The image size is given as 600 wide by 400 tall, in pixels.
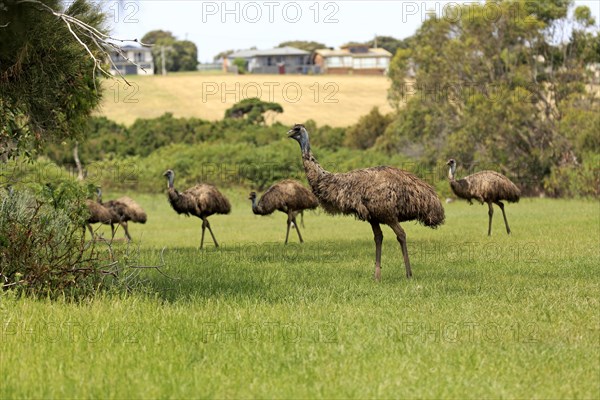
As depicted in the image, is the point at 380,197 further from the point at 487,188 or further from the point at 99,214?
the point at 99,214

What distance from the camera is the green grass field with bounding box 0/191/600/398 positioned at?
8391 millimetres

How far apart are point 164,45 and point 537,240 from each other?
348 feet

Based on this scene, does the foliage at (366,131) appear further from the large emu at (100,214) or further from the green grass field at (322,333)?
the green grass field at (322,333)

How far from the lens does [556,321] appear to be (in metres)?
11.1

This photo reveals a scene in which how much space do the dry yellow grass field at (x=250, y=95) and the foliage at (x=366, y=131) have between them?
21.9 ft

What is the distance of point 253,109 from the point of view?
71812mm

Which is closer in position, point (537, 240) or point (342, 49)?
point (537, 240)

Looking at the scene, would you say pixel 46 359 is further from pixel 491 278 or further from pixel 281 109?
pixel 281 109

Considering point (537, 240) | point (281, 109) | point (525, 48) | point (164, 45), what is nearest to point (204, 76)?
point (164, 45)

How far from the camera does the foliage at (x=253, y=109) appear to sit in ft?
234

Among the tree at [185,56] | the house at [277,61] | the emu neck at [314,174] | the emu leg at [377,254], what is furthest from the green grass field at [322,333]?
the tree at [185,56]

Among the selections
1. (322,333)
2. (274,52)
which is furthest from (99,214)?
(274,52)

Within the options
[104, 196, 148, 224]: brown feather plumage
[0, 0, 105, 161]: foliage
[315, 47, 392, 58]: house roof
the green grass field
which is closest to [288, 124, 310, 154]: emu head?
the green grass field

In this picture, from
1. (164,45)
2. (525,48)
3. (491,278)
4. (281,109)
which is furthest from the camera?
(164,45)
